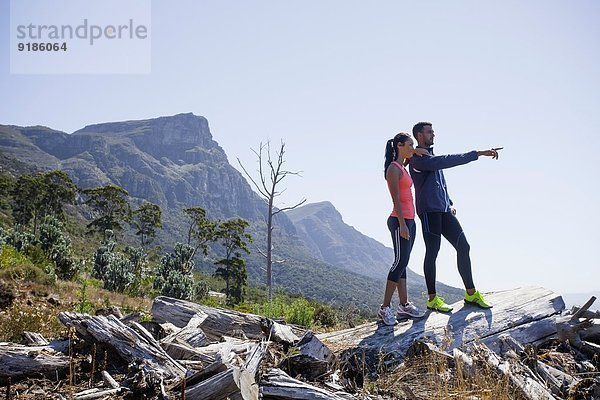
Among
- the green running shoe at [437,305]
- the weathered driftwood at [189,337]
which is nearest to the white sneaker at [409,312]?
the green running shoe at [437,305]

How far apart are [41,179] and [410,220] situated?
156 feet

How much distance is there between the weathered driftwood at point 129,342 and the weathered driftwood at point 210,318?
4.08 ft

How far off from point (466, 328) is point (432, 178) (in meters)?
1.76

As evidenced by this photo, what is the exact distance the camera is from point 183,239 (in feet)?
422

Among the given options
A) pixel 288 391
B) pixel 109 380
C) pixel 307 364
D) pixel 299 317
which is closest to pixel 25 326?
pixel 109 380

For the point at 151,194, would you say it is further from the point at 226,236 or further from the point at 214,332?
the point at 214,332

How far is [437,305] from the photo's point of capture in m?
4.75

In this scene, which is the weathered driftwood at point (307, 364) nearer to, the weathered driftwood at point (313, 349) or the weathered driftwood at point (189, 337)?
the weathered driftwood at point (313, 349)

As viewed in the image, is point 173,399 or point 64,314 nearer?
point 173,399

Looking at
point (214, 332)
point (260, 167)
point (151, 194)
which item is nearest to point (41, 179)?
point (260, 167)

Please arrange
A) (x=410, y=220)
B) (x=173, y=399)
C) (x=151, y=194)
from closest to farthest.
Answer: (x=173, y=399) → (x=410, y=220) → (x=151, y=194)

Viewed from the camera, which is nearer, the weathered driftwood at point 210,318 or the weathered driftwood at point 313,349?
the weathered driftwood at point 313,349

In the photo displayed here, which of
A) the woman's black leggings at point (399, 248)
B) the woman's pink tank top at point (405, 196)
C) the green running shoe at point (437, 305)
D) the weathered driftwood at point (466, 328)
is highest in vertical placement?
the woman's pink tank top at point (405, 196)

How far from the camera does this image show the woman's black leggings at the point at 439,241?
4.60m
